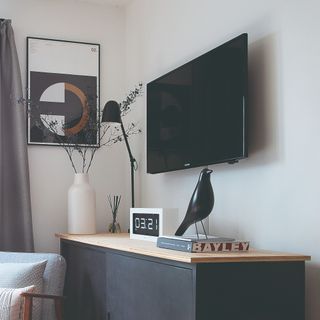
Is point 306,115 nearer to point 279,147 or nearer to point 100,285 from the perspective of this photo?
point 279,147

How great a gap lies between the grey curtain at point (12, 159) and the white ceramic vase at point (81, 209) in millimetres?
298

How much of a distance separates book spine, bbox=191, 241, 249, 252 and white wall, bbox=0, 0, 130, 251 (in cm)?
187

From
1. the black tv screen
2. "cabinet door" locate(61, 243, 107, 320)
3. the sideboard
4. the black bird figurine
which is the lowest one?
"cabinet door" locate(61, 243, 107, 320)

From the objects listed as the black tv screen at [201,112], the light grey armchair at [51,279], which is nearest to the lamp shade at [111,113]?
the black tv screen at [201,112]

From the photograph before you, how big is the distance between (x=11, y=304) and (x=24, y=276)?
0.23 meters

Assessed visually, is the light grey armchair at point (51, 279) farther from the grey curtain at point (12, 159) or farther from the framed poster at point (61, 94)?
the framed poster at point (61, 94)

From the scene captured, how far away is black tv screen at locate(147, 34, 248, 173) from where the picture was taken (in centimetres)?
251

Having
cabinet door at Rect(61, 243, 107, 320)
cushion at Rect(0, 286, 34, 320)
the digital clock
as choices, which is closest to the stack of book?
the digital clock

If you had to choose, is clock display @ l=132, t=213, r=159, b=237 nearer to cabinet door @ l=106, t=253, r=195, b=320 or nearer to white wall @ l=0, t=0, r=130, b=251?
cabinet door @ l=106, t=253, r=195, b=320

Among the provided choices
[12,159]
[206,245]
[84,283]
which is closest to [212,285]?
[206,245]

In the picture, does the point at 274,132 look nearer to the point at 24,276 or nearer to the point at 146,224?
the point at 146,224

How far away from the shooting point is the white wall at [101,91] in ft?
12.6

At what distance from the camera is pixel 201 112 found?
2797 mm

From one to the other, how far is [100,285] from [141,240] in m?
0.30
